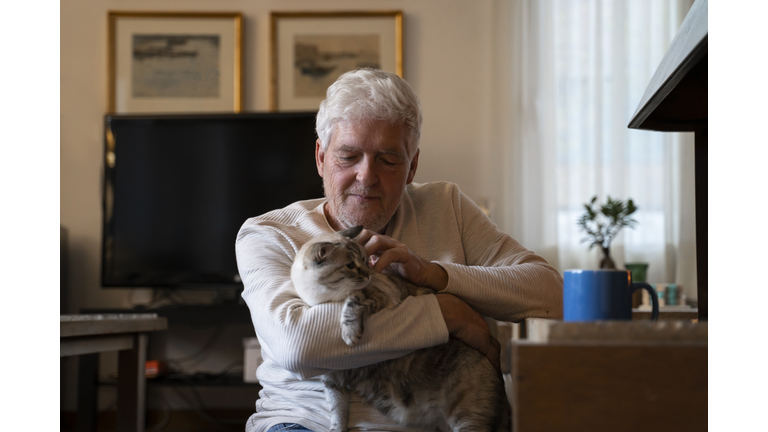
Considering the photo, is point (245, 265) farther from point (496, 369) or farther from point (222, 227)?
point (222, 227)

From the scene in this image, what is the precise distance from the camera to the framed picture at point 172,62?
10.3ft

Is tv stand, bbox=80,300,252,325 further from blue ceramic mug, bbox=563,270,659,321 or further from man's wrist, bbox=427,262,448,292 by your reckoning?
blue ceramic mug, bbox=563,270,659,321

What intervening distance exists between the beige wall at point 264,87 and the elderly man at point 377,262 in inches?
69.9

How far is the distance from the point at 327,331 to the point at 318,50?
2540mm

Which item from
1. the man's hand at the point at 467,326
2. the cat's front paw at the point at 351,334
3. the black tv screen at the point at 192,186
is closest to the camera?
the cat's front paw at the point at 351,334

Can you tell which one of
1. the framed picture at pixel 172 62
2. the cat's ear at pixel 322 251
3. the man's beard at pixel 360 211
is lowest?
the cat's ear at pixel 322 251

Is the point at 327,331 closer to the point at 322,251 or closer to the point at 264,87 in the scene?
the point at 322,251

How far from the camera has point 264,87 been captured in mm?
3156

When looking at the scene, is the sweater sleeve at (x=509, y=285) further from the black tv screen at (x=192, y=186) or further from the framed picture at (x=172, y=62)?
the framed picture at (x=172, y=62)

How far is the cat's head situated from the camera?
99 cm

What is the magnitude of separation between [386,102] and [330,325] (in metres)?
0.50

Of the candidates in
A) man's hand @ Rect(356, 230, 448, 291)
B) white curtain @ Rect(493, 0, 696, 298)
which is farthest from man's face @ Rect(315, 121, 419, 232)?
white curtain @ Rect(493, 0, 696, 298)

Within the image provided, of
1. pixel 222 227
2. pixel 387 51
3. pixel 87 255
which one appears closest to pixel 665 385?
pixel 222 227

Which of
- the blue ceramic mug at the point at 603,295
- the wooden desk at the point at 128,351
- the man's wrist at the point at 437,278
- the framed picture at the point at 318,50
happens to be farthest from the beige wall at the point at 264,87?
the blue ceramic mug at the point at 603,295
